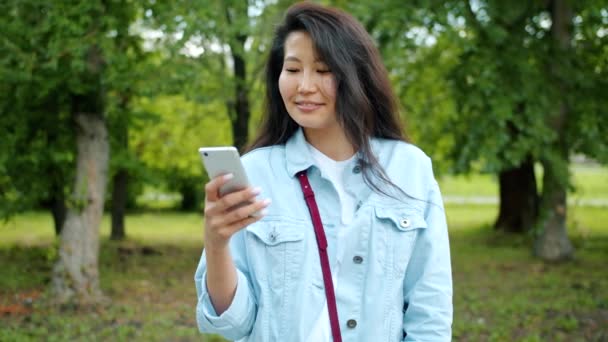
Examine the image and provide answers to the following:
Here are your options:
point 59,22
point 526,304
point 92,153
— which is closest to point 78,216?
point 92,153

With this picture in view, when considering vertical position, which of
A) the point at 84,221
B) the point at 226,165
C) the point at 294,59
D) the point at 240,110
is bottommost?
the point at 84,221

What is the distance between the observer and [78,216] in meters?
8.38

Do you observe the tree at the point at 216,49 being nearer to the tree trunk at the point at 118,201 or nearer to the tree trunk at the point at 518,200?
the tree trunk at the point at 118,201

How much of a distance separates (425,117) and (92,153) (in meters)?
5.39

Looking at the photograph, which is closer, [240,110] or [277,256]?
[277,256]

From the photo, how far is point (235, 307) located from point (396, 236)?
18.0 inches

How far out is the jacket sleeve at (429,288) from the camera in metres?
1.94

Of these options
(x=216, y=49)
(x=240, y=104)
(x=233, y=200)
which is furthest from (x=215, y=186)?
(x=240, y=104)

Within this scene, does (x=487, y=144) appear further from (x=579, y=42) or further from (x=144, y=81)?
(x=144, y=81)

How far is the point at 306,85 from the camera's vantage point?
2004 millimetres

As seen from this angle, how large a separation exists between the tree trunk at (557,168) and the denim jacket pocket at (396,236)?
9.06 metres

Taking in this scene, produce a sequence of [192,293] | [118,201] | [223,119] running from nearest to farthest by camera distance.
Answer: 1. [192,293]
2. [223,119]
3. [118,201]

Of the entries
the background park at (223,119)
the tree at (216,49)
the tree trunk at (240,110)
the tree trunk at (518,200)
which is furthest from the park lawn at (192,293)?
the tree at (216,49)

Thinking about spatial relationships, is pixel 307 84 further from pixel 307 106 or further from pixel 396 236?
pixel 396 236
